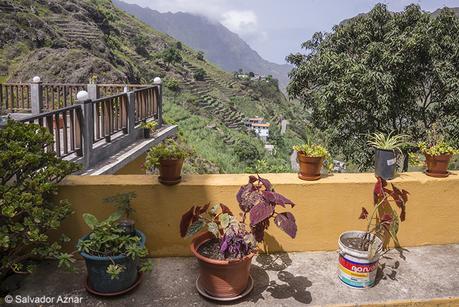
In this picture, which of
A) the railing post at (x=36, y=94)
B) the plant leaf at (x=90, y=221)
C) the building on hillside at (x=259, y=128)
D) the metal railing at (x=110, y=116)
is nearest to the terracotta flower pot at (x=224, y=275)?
the plant leaf at (x=90, y=221)

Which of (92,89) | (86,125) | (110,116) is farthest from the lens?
(92,89)

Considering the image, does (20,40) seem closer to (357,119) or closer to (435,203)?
(357,119)

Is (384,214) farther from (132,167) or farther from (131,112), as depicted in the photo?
(131,112)

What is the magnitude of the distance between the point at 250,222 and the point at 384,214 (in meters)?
1.35

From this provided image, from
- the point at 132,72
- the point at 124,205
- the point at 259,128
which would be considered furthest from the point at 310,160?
the point at 259,128

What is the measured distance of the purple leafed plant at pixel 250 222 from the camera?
2648mm

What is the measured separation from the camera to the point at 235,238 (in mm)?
2779

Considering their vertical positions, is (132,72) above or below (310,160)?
above

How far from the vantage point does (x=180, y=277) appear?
310 centimetres

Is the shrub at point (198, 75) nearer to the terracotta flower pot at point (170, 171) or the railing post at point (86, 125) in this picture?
the railing post at point (86, 125)

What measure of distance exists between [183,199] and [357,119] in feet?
29.4

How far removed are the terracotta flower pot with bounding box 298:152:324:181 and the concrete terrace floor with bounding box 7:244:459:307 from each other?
727mm

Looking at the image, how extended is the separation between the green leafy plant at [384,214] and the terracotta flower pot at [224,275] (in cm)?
100

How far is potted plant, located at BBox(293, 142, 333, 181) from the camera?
3318 mm
